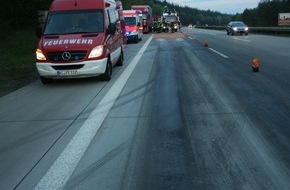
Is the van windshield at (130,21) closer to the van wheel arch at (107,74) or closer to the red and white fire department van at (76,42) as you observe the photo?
the red and white fire department van at (76,42)

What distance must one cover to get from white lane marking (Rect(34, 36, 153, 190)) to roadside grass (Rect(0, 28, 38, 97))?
149 inches

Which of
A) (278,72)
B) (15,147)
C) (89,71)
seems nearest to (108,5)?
(89,71)

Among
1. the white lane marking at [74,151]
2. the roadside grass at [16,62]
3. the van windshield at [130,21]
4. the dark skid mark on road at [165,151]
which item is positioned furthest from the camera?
the van windshield at [130,21]

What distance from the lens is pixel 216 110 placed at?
25.2ft

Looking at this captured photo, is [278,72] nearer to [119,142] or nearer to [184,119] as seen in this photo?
[184,119]

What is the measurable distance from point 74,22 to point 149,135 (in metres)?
7.13

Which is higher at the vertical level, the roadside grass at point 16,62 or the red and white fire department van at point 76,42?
the red and white fire department van at point 76,42

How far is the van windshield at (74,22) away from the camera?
12.3m

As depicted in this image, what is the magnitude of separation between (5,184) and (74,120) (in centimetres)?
285

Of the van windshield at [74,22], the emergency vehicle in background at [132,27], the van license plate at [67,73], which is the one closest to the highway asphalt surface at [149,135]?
the van license plate at [67,73]

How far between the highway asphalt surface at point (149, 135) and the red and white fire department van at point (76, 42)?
53 centimetres

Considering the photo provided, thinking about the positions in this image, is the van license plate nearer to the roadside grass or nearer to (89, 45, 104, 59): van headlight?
(89, 45, 104, 59): van headlight

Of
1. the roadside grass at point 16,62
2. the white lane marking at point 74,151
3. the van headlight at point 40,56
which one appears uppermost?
the van headlight at point 40,56

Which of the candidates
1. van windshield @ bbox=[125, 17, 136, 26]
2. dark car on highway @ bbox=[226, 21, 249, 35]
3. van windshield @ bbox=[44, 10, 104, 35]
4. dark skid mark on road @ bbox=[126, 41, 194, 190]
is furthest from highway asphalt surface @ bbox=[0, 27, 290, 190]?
dark car on highway @ bbox=[226, 21, 249, 35]
